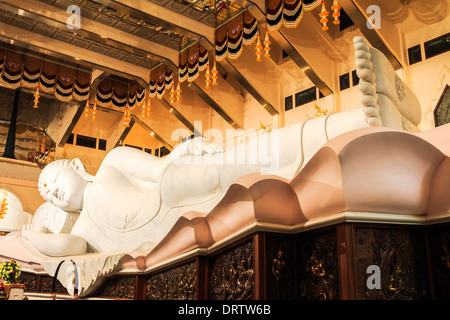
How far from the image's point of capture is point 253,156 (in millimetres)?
1990

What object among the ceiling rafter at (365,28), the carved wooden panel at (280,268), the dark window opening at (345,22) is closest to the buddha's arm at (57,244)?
the carved wooden panel at (280,268)

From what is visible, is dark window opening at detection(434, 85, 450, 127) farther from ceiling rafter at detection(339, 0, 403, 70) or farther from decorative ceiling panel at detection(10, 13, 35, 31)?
decorative ceiling panel at detection(10, 13, 35, 31)

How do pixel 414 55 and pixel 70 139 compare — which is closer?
pixel 414 55

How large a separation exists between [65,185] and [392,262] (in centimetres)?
295

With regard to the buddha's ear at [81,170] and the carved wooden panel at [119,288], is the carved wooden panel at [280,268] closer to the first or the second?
the carved wooden panel at [119,288]

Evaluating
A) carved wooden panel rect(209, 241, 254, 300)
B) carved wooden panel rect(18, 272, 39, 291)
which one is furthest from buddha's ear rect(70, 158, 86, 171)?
carved wooden panel rect(209, 241, 254, 300)

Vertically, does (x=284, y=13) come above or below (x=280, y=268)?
above

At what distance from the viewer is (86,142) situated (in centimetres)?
912

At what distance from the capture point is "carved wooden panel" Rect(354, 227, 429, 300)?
0.81 m

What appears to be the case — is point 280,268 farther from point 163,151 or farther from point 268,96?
point 163,151

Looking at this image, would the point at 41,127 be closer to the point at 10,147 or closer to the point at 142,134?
the point at 10,147

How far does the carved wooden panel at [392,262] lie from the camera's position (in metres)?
0.81

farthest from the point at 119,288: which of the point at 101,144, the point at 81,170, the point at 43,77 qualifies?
the point at 101,144
